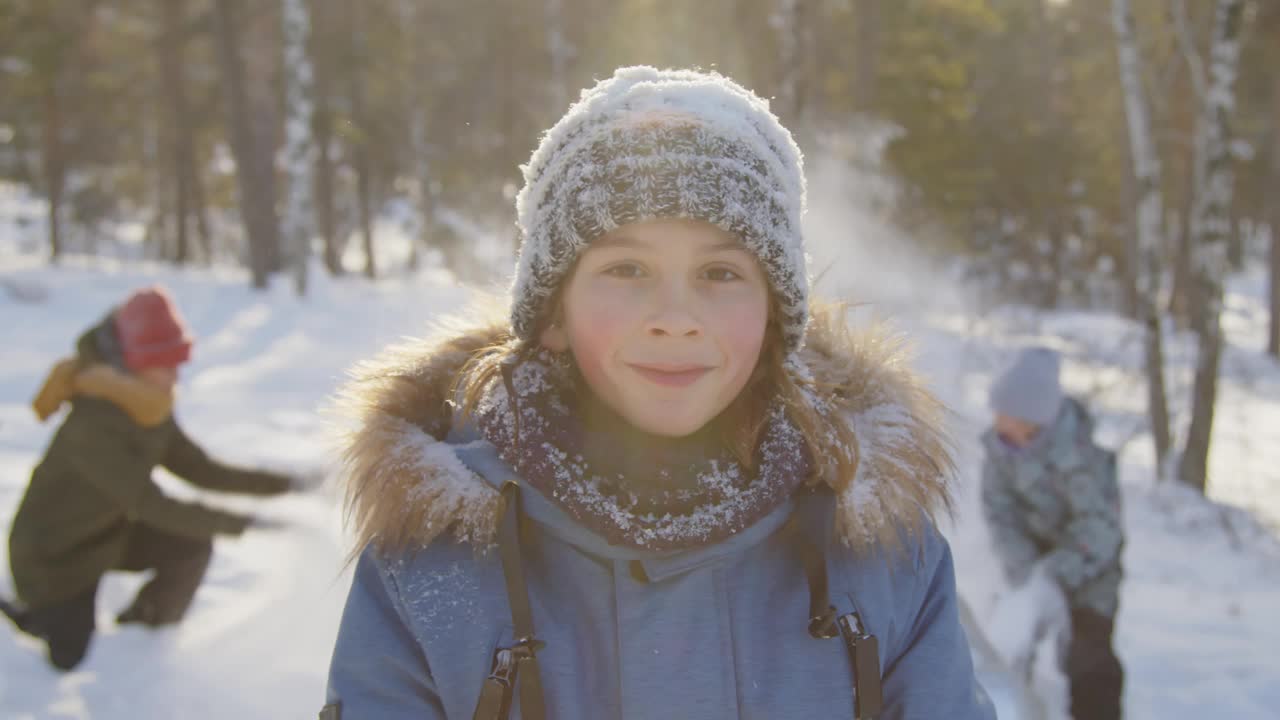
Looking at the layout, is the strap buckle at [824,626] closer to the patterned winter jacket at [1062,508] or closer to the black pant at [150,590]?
the patterned winter jacket at [1062,508]

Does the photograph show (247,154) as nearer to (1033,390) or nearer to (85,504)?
(85,504)

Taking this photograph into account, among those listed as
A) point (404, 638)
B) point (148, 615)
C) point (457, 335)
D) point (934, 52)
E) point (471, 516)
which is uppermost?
point (934, 52)

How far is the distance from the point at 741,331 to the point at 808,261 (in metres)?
0.31

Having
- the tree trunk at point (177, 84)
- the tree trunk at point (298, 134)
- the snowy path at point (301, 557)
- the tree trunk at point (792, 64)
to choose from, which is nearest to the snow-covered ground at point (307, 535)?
the snowy path at point (301, 557)

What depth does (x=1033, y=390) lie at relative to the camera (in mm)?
3980

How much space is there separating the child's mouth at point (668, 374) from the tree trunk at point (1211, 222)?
760 centimetres

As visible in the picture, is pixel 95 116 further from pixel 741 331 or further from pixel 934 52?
pixel 741 331

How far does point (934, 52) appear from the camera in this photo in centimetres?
2017

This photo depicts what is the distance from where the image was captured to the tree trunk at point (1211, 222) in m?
7.49

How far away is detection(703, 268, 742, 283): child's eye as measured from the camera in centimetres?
179

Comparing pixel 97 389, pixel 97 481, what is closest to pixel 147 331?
pixel 97 389

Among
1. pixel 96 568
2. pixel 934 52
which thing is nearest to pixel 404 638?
pixel 96 568

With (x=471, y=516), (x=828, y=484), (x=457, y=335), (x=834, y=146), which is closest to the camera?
(x=471, y=516)

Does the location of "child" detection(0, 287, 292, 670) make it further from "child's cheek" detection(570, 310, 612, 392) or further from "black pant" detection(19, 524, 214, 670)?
"child's cheek" detection(570, 310, 612, 392)
